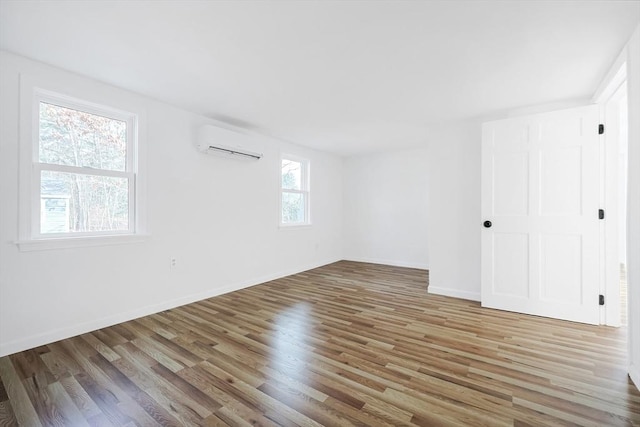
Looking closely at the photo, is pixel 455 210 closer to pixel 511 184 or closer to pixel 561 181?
pixel 511 184

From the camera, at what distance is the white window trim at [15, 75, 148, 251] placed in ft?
7.78

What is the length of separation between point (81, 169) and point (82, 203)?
322mm

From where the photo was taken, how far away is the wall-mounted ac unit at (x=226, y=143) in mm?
3582

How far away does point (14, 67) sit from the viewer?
232 cm

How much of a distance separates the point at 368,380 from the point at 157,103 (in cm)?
344

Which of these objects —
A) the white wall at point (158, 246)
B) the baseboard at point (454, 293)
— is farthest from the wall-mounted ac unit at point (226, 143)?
the baseboard at point (454, 293)

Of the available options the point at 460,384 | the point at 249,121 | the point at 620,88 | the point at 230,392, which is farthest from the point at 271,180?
the point at 620,88

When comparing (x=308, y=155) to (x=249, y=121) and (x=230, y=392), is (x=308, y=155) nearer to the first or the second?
(x=249, y=121)

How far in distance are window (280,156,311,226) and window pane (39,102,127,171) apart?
2469mm

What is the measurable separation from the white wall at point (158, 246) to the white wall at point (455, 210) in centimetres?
244

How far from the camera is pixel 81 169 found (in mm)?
2732

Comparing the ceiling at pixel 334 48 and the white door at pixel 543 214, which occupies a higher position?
the ceiling at pixel 334 48

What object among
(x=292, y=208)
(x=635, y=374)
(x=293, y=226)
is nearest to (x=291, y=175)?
(x=292, y=208)

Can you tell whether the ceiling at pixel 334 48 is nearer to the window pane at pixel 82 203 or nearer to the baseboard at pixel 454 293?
the window pane at pixel 82 203
